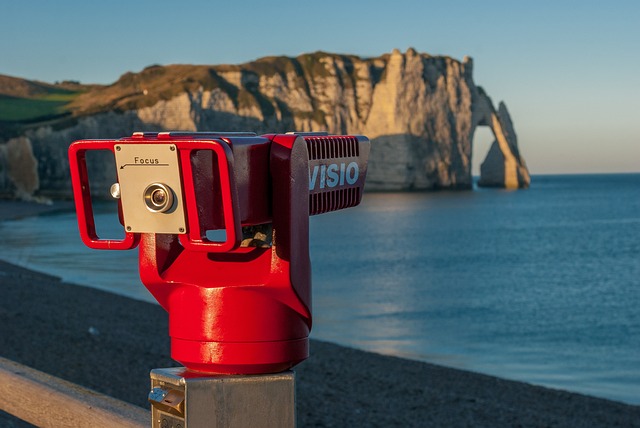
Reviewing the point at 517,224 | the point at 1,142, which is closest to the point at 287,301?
the point at 517,224

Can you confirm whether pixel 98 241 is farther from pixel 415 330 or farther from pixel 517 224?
pixel 517 224

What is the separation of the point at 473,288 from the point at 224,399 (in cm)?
3157

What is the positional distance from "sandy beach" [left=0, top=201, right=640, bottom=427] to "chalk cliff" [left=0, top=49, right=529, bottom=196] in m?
78.1

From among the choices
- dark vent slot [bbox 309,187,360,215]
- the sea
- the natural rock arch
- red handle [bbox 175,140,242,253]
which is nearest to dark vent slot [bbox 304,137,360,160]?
dark vent slot [bbox 309,187,360,215]

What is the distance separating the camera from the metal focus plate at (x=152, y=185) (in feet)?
4.03

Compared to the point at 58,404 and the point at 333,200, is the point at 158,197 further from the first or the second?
the point at 58,404

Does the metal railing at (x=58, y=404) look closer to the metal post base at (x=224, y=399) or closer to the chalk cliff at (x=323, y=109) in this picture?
the metal post base at (x=224, y=399)

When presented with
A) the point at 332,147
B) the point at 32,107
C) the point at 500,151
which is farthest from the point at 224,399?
the point at 500,151

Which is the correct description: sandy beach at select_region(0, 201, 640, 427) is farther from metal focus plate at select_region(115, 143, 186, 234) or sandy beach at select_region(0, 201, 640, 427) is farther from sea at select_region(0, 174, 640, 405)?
metal focus plate at select_region(115, 143, 186, 234)

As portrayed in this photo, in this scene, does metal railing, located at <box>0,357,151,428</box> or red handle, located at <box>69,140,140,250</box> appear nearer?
red handle, located at <box>69,140,140,250</box>

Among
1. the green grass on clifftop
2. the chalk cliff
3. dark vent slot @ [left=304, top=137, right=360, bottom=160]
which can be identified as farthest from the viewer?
the green grass on clifftop

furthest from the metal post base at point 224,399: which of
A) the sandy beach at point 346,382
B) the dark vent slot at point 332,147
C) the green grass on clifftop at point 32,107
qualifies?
the green grass on clifftop at point 32,107

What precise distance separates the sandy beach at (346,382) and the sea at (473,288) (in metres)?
1.98

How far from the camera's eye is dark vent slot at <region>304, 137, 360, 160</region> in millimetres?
1520
